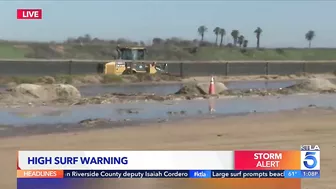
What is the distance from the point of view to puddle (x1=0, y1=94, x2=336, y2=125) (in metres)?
15.4

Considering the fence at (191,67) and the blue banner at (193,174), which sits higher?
the blue banner at (193,174)

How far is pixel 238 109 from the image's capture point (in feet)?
59.9

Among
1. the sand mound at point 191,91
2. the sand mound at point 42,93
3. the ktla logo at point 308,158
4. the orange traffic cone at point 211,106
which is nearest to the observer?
the ktla logo at point 308,158

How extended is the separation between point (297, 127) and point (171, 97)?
9218 mm

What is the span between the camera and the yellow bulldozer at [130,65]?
135ft

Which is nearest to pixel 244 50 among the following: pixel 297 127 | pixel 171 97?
pixel 171 97

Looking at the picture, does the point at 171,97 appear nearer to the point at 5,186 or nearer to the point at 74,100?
the point at 74,100

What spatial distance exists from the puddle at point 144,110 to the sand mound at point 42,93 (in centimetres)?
261

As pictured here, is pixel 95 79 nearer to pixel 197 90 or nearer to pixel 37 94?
pixel 197 90

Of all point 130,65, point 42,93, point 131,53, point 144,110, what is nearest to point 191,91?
point 42,93

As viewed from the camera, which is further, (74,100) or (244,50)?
(244,50)

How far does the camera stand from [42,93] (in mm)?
21141

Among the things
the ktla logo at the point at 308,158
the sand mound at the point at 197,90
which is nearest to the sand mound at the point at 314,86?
the sand mound at the point at 197,90

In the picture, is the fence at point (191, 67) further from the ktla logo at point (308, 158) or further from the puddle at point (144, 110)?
the ktla logo at point (308, 158)
